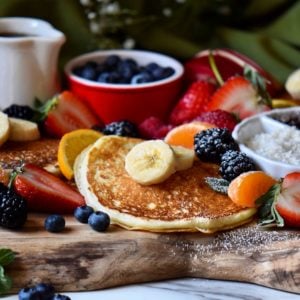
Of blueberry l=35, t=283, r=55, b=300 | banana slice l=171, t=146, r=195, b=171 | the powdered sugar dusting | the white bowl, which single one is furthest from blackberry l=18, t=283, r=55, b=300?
the white bowl

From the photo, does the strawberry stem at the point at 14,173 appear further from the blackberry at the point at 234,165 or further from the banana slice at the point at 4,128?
the blackberry at the point at 234,165

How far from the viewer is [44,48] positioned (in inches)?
65.7

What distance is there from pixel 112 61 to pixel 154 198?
59cm

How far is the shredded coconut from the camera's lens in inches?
55.3

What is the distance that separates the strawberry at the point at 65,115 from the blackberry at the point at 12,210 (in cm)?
37

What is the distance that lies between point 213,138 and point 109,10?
590 millimetres

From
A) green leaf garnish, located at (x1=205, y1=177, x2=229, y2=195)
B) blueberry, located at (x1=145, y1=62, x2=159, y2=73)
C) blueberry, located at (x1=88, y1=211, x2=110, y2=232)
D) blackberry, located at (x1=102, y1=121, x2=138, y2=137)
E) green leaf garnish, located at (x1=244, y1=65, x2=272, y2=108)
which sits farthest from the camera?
blueberry, located at (x1=145, y1=62, x2=159, y2=73)

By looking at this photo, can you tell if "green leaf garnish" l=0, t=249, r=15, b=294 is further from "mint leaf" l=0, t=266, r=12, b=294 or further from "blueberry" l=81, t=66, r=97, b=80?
"blueberry" l=81, t=66, r=97, b=80

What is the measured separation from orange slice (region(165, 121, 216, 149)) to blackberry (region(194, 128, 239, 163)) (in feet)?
0.22

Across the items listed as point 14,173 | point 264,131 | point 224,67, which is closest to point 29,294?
point 14,173

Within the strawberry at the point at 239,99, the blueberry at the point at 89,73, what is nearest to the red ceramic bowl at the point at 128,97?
the blueberry at the point at 89,73

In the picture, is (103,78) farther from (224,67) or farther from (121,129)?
(224,67)

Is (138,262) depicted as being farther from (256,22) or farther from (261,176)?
(256,22)

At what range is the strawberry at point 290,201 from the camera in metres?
1.26
